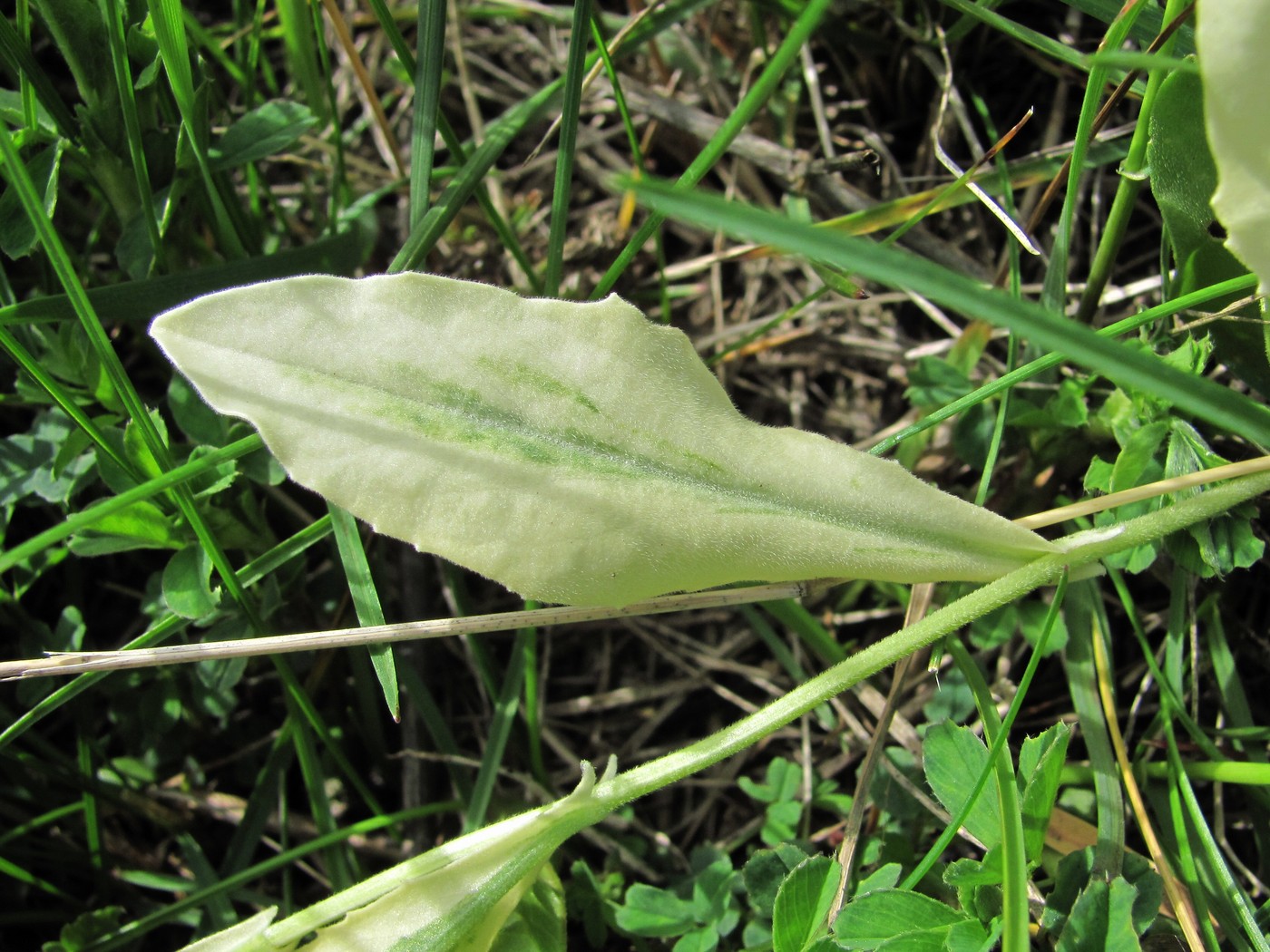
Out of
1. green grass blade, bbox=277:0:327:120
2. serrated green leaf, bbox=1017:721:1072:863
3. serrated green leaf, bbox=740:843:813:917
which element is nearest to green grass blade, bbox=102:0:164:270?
green grass blade, bbox=277:0:327:120

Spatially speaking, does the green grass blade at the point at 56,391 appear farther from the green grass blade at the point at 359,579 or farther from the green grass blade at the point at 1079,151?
the green grass blade at the point at 1079,151

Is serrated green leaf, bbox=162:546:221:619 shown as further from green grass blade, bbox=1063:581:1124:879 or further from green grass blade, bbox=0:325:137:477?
green grass blade, bbox=1063:581:1124:879

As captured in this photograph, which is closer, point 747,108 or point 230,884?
point 747,108

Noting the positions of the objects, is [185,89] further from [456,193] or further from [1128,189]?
[1128,189]

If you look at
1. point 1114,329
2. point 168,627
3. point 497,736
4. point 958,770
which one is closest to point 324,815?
point 497,736

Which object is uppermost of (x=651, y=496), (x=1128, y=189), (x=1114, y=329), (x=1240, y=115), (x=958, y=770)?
(x=1240, y=115)

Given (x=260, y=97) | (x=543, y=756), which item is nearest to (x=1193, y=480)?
(x=543, y=756)
